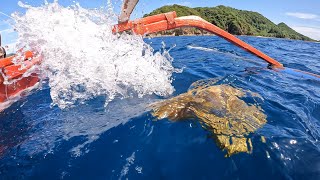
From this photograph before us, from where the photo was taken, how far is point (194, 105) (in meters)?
3.85

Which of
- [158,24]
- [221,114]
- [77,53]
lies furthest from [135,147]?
[158,24]

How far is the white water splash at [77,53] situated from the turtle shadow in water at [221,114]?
3.58 feet

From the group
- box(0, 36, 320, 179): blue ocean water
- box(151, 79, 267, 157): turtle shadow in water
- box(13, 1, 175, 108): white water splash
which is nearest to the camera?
box(0, 36, 320, 179): blue ocean water

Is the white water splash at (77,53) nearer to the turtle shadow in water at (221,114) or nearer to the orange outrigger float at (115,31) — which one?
the orange outrigger float at (115,31)

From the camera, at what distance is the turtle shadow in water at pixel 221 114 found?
314cm

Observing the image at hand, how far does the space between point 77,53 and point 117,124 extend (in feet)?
5.78

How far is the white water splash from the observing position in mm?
4488

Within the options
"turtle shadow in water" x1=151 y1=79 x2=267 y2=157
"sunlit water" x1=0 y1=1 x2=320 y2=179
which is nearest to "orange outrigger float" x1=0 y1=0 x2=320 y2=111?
"sunlit water" x1=0 y1=1 x2=320 y2=179

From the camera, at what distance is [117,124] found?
12.0 feet

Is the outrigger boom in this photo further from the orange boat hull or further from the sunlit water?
the orange boat hull

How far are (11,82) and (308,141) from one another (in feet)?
14.3

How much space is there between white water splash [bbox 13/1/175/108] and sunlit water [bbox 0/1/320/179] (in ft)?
0.06

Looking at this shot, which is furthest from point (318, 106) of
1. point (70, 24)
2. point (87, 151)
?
point (70, 24)

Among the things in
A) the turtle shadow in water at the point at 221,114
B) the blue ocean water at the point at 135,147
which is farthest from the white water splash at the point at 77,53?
the turtle shadow in water at the point at 221,114
